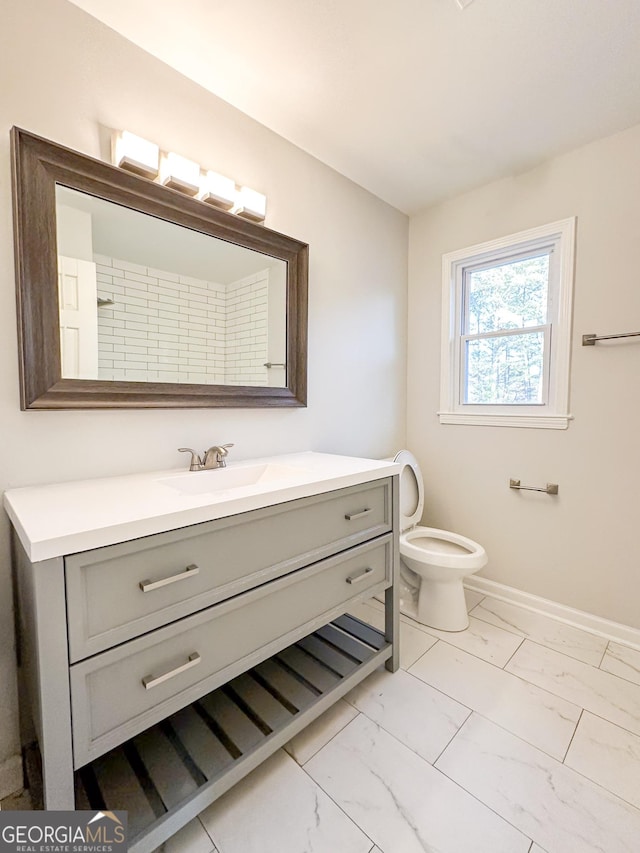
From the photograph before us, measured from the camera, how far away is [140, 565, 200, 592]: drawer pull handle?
2.87 feet

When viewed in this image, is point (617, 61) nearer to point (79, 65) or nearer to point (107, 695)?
point (79, 65)

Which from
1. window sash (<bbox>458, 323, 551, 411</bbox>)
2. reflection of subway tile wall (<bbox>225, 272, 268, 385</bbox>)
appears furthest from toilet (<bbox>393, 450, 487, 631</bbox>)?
reflection of subway tile wall (<bbox>225, 272, 268, 385</bbox>)

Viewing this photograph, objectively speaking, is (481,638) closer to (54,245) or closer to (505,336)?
(505,336)

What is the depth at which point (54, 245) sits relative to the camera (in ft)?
3.79

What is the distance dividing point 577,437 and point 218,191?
1.99 metres

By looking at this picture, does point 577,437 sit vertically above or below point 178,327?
below

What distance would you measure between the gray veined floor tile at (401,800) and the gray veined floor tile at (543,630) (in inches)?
38.2

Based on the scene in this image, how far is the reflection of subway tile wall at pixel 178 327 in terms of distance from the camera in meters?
1.31

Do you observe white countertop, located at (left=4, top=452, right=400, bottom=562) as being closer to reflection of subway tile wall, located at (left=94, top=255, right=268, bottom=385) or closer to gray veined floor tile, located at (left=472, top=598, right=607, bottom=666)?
reflection of subway tile wall, located at (left=94, top=255, right=268, bottom=385)

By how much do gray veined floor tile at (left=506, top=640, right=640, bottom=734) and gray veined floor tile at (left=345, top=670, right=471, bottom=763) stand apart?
16.1 inches

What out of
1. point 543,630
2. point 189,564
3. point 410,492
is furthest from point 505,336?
point 189,564

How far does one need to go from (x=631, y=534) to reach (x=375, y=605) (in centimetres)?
129

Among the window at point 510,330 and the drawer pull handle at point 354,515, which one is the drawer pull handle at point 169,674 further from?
the window at point 510,330

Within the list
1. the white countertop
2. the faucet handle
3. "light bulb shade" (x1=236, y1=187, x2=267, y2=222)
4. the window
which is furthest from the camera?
the window
